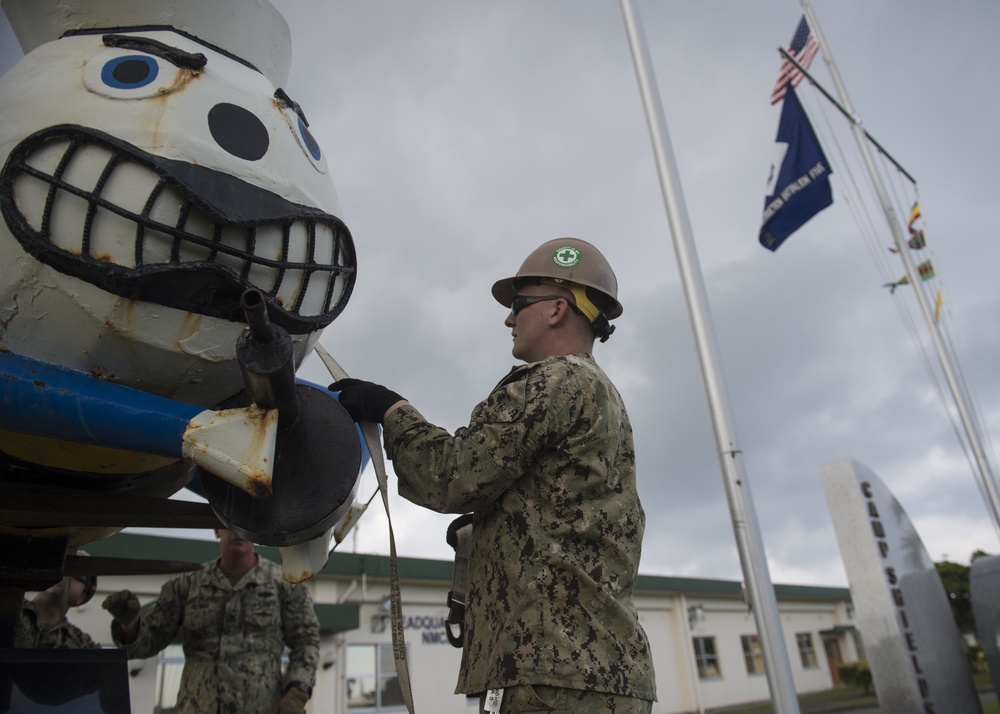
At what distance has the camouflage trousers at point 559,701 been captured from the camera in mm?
1532

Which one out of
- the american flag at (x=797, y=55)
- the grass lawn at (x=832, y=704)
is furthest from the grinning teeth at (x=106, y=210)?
the grass lawn at (x=832, y=704)

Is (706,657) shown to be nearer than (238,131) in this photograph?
No

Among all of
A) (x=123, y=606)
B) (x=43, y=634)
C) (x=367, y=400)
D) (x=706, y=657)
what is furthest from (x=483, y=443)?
(x=706, y=657)

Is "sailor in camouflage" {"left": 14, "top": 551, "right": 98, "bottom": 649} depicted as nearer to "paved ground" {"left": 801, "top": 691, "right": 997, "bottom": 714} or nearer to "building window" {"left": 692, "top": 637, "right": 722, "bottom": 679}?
"paved ground" {"left": 801, "top": 691, "right": 997, "bottom": 714}

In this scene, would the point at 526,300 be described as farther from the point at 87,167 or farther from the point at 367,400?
the point at 87,167

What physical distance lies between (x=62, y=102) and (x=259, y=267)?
0.63 m

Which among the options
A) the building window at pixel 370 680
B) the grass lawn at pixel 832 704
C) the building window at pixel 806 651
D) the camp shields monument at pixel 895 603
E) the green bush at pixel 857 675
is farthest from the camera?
the building window at pixel 806 651

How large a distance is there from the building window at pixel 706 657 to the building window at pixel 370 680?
32.1 ft

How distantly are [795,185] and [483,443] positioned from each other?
768 centimetres

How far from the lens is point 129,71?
5.89ft

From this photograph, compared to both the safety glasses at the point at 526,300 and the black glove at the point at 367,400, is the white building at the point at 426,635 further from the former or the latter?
the black glove at the point at 367,400

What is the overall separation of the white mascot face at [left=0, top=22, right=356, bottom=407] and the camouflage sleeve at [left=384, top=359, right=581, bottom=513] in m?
0.46

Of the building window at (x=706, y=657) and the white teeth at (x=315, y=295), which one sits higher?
the white teeth at (x=315, y=295)

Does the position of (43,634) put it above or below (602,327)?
below
